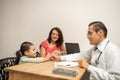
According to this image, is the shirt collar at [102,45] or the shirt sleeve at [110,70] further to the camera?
the shirt collar at [102,45]

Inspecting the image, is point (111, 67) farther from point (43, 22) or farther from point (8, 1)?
point (8, 1)

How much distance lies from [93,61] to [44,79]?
64 cm

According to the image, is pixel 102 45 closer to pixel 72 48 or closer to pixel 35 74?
pixel 35 74

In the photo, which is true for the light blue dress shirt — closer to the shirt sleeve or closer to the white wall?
the shirt sleeve

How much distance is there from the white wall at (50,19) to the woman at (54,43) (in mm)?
191

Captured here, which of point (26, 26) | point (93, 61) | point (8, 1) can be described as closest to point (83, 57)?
point (93, 61)

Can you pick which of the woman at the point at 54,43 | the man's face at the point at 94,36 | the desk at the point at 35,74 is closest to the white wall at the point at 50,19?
the woman at the point at 54,43

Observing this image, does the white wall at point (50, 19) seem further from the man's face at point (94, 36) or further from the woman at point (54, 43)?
the man's face at point (94, 36)

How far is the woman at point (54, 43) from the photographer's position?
296cm

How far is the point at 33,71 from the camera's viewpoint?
1.67 m

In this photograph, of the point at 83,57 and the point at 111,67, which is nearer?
the point at 111,67

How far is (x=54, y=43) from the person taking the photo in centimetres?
309

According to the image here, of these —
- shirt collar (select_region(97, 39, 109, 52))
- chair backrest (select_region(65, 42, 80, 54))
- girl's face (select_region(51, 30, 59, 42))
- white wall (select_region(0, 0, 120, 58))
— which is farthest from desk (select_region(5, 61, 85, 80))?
white wall (select_region(0, 0, 120, 58))

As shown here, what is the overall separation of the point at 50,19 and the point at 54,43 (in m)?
0.51
